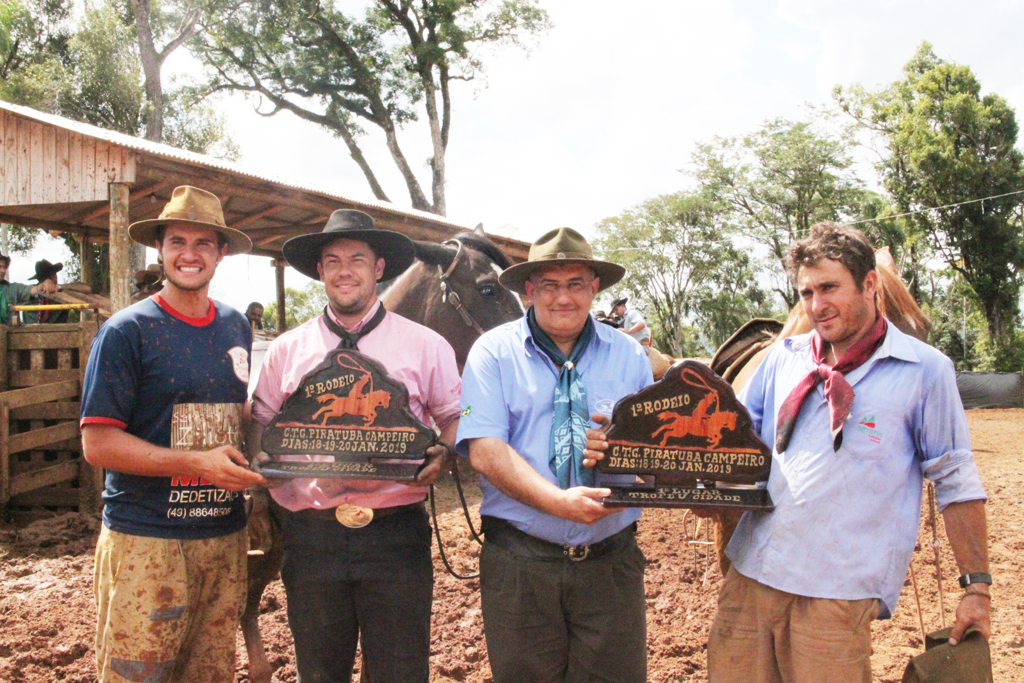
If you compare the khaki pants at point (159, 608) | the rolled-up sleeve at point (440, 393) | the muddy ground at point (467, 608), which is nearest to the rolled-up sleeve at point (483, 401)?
the rolled-up sleeve at point (440, 393)

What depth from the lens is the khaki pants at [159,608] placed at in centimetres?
244

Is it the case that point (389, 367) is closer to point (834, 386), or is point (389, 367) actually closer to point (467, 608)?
point (834, 386)

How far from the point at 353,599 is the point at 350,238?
1354 mm

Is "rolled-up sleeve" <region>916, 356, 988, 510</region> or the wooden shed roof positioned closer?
"rolled-up sleeve" <region>916, 356, 988, 510</region>

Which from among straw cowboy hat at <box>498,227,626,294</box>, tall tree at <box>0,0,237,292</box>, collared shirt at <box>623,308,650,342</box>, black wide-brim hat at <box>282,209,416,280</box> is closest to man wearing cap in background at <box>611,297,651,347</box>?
collared shirt at <box>623,308,650,342</box>

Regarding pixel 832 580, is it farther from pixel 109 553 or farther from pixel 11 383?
pixel 11 383

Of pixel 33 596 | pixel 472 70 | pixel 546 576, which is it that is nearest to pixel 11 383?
pixel 33 596

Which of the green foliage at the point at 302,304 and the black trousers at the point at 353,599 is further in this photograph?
the green foliage at the point at 302,304

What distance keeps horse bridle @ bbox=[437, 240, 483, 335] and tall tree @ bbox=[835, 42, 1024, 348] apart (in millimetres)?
25321

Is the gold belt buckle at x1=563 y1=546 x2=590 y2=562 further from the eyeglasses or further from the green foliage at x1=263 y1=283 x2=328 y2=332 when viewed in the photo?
the green foliage at x1=263 y1=283 x2=328 y2=332

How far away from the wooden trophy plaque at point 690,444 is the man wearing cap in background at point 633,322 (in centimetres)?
739

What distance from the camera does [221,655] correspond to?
8.70ft

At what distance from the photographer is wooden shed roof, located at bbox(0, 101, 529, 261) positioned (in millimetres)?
8102

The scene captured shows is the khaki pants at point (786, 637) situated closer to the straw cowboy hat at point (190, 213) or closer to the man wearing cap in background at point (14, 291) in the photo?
the straw cowboy hat at point (190, 213)
